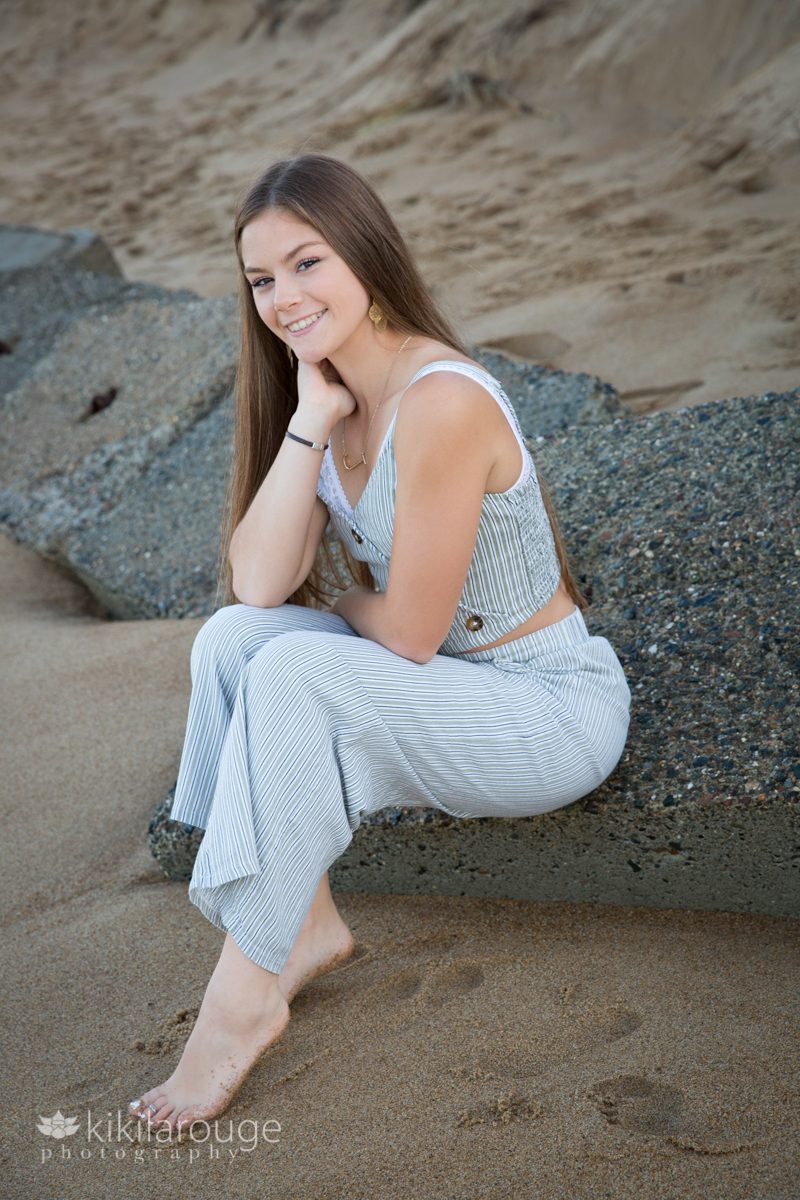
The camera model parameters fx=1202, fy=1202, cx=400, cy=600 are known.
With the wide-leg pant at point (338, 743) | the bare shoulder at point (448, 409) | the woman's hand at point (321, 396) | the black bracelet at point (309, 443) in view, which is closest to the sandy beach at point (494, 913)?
the wide-leg pant at point (338, 743)

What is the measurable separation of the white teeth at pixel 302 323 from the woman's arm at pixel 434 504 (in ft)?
0.92

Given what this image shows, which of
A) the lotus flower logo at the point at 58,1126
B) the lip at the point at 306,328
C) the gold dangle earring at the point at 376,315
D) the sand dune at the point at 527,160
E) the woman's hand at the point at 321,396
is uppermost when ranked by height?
the lip at the point at 306,328

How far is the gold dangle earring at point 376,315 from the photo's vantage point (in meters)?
2.16

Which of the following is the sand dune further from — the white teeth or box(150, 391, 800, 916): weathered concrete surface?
box(150, 391, 800, 916): weathered concrete surface

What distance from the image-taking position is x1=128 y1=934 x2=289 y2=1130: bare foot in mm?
1823

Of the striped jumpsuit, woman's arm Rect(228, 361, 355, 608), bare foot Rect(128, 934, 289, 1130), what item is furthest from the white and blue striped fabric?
bare foot Rect(128, 934, 289, 1130)

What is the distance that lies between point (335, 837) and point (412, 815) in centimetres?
41

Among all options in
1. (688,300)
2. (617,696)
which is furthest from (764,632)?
(688,300)

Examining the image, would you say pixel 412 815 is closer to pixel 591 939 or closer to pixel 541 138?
pixel 591 939

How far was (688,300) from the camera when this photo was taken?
4496 millimetres

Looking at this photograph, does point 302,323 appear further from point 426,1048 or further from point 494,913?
point 426,1048

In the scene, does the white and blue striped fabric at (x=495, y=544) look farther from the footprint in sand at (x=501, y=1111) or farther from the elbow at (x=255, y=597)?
the footprint in sand at (x=501, y=1111)

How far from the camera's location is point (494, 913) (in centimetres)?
223

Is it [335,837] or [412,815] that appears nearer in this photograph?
[335,837]
